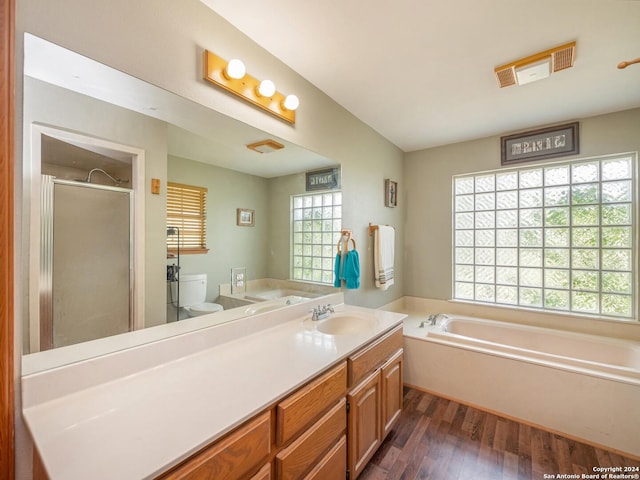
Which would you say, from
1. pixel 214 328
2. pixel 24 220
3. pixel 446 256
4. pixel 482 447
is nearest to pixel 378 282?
pixel 446 256

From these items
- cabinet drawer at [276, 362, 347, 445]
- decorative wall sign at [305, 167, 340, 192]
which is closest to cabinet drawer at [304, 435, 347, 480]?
cabinet drawer at [276, 362, 347, 445]

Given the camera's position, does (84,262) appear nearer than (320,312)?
Yes

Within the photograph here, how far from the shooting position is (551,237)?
2672mm

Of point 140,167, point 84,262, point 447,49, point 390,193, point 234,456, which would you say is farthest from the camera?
point 390,193

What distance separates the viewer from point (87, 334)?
999 millimetres

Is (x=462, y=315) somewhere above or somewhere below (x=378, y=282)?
below

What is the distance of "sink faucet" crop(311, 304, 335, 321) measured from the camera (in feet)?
5.90

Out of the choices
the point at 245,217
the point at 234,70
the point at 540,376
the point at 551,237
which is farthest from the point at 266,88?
the point at 551,237

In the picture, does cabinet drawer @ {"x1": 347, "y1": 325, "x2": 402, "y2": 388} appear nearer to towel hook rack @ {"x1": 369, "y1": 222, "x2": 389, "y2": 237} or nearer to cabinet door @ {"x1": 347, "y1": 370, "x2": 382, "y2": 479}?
cabinet door @ {"x1": 347, "y1": 370, "x2": 382, "y2": 479}

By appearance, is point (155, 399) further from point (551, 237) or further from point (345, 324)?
point (551, 237)

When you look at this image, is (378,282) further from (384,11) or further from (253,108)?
(384,11)

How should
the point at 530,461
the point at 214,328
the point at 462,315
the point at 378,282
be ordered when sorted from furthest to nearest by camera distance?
1. the point at 462,315
2. the point at 378,282
3. the point at 530,461
4. the point at 214,328

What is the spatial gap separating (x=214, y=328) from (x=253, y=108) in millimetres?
1183

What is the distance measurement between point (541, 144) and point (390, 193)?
148 centimetres
